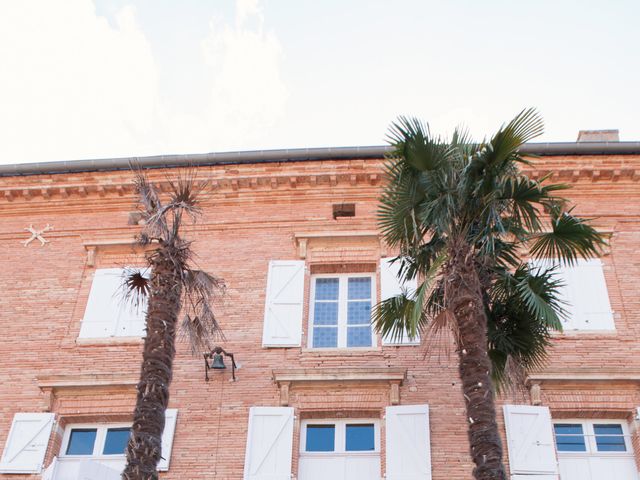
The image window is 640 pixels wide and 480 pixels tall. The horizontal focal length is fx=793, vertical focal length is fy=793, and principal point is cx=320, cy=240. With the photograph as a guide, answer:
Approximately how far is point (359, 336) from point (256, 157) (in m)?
4.23

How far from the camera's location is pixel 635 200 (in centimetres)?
1513

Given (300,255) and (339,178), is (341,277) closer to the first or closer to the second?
(300,255)

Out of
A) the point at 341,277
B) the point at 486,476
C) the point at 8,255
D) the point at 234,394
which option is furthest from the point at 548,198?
the point at 8,255

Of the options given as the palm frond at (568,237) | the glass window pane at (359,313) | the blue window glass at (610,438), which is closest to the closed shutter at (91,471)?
the glass window pane at (359,313)

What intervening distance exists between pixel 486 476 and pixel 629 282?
274 inches

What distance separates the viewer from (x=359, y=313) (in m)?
14.3

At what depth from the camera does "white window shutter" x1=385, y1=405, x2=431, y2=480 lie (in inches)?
477

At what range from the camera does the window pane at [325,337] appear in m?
14.0

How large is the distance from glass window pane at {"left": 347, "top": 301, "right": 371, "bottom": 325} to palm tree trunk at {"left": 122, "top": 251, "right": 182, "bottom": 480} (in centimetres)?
470

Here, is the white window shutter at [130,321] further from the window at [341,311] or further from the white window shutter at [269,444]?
the window at [341,311]

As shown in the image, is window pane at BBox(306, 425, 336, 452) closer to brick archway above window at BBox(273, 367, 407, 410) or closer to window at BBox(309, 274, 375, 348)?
brick archway above window at BBox(273, 367, 407, 410)

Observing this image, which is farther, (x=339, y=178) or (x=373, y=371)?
(x=339, y=178)

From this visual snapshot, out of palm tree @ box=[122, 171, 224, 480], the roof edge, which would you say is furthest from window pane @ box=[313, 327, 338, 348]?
the roof edge

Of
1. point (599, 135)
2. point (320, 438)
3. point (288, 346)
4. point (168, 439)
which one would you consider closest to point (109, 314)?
A: point (168, 439)
